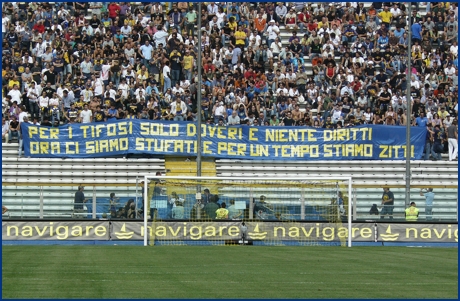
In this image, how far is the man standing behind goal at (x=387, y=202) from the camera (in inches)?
1183

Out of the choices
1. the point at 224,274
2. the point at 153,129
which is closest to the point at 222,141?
the point at 153,129

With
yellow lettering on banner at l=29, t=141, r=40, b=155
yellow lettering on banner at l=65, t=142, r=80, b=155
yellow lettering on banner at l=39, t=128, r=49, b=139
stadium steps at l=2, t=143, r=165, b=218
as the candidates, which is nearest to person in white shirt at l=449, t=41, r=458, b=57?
stadium steps at l=2, t=143, r=165, b=218

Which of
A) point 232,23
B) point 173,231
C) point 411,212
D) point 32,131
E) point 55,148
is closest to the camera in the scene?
point 173,231

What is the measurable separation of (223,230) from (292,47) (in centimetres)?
1246

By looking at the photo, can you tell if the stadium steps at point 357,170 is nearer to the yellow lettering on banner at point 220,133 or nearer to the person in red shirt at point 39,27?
the yellow lettering on banner at point 220,133

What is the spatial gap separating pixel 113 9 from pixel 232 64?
5.86 m

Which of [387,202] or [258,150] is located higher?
[258,150]

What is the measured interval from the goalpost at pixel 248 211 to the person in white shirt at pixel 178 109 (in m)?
5.85

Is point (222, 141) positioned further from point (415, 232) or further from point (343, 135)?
point (415, 232)

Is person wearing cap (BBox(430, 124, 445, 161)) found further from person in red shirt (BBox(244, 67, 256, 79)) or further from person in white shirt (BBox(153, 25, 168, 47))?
person in white shirt (BBox(153, 25, 168, 47))

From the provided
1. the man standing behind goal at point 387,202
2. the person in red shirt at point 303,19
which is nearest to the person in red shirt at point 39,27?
the person in red shirt at point 303,19

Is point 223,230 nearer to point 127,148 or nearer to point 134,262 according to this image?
point 127,148

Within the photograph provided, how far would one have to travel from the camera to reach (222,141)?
33844 millimetres

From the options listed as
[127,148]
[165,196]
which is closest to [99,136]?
[127,148]
